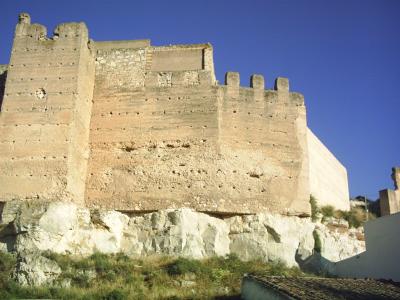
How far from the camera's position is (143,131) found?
1620 centimetres

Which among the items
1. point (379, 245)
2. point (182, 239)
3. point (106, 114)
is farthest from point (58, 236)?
point (379, 245)

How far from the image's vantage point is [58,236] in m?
13.9

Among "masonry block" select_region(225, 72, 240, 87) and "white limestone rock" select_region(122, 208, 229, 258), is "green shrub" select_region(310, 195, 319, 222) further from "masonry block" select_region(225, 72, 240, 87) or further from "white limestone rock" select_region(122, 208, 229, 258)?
"masonry block" select_region(225, 72, 240, 87)

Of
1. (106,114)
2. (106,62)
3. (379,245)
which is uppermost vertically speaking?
(106,62)

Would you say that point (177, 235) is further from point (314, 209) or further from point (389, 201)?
point (389, 201)

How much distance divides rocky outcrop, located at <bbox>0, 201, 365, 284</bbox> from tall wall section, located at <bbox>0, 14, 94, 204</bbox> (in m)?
0.66

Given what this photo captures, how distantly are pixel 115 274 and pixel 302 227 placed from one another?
218 inches

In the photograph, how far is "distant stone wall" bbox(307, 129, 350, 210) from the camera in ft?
61.7

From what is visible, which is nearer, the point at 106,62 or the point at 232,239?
the point at 232,239

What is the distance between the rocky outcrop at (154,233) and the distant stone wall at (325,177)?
3.17 metres

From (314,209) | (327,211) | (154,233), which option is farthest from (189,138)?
(327,211)

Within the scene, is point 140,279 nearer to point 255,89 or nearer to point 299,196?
point 299,196

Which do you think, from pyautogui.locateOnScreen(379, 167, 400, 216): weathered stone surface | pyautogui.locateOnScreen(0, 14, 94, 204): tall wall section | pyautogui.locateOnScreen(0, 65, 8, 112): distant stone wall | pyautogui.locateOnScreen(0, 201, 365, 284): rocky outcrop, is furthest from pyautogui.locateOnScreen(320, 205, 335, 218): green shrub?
pyautogui.locateOnScreen(0, 65, 8, 112): distant stone wall

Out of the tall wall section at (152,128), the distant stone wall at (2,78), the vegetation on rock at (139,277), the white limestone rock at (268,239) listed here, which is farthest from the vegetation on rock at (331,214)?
the distant stone wall at (2,78)
